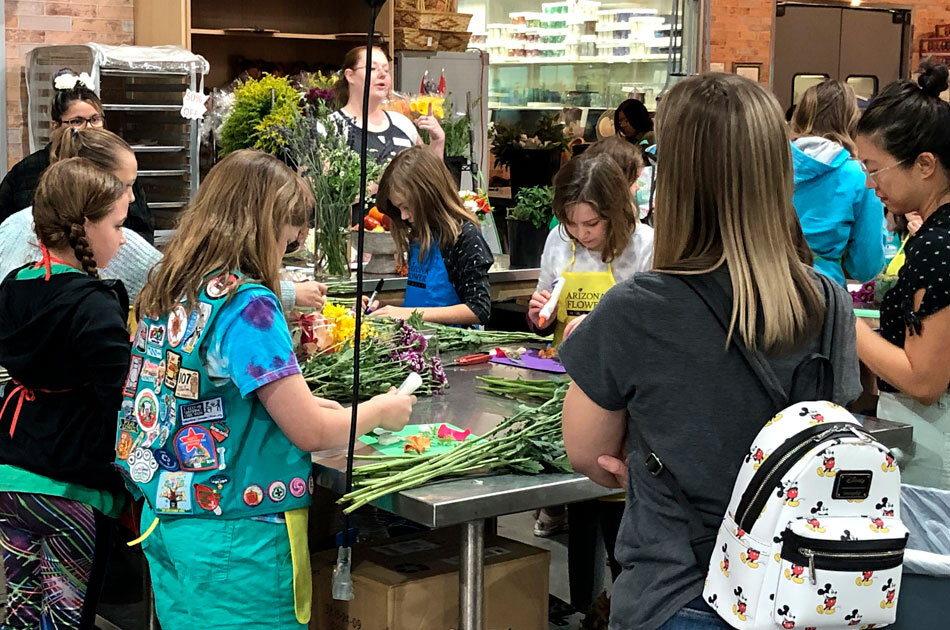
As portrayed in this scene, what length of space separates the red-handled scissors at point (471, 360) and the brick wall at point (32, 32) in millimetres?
3816

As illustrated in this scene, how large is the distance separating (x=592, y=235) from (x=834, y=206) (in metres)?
1.28

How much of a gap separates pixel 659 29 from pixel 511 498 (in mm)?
6980

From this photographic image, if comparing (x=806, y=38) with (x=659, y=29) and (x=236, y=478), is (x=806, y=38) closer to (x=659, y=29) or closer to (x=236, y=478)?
(x=659, y=29)

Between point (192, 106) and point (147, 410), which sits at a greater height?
point (192, 106)

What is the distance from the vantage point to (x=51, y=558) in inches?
107

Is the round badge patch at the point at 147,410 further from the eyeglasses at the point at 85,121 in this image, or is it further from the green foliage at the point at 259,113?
the green foliage at the point at 259,113

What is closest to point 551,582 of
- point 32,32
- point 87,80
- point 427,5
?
point 87,80

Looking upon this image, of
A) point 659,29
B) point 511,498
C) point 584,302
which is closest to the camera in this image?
point 511,498

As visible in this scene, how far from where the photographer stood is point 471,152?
5625 millimetres

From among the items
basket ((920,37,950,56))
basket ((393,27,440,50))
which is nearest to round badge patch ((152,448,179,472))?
basket ((393,27,440,50))

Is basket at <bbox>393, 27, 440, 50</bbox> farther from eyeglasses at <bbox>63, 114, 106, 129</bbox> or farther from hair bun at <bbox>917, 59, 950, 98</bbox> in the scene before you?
hair bun at <bbox>917, 59, 950, 98</bbox>

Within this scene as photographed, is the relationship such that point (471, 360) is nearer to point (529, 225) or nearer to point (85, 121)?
point (529, 225)

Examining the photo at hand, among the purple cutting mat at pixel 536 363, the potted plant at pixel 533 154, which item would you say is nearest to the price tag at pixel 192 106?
the potted plant at pixel 533 154

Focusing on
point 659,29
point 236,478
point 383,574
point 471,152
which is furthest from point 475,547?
point 659,29
